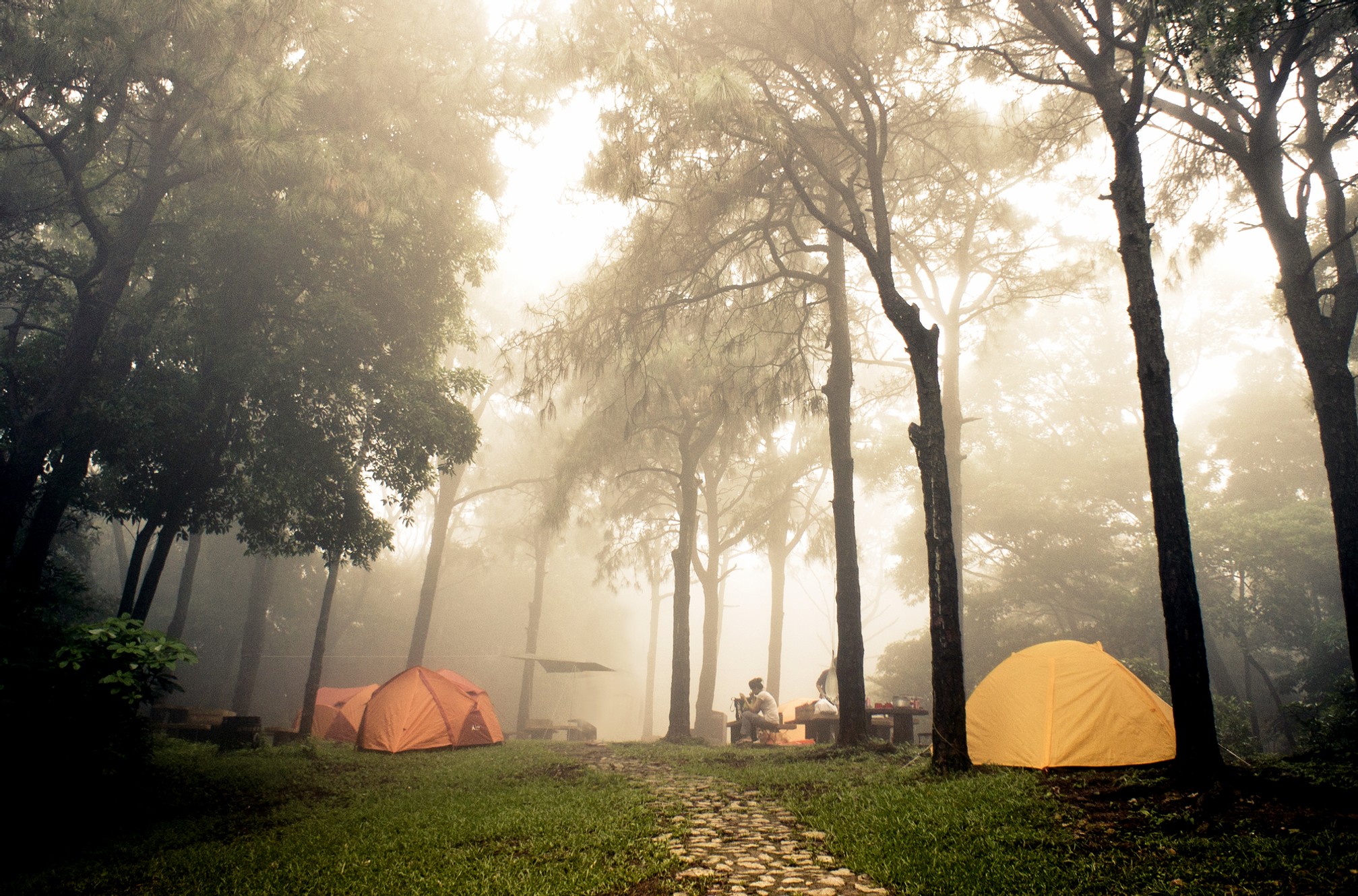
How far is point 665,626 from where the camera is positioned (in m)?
56.1

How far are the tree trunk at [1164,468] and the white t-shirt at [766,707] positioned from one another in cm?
923

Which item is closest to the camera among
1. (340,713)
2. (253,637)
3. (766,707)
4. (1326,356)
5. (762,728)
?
(1326,356)

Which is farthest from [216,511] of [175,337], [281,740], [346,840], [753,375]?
[753,375]

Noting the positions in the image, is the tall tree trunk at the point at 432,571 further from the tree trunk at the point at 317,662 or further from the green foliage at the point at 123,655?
the green foliage at the point at 123,655

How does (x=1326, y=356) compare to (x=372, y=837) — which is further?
(x=1326, y=356)

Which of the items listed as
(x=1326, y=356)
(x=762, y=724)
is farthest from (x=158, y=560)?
(x=1326, y=356)

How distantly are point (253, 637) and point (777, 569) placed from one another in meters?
15.4

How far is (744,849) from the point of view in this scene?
14.1 feet

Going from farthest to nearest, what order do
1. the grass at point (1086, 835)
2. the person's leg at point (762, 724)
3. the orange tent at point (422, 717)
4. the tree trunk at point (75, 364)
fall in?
the person's leg at point (762, 724), the orange tent at point (422, 717), the tree trunk at point (75, 364), the grass at point (1086, 835)

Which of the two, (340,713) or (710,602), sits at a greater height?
(710,602)

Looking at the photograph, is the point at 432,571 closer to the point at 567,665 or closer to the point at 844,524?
the point at 567,665

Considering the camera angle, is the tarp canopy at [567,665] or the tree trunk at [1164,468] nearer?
the tree trunk at [1164,468]

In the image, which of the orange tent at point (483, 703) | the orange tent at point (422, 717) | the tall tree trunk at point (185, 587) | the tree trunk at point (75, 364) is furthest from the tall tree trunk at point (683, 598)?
the tall tree trunk at point (185, 587)

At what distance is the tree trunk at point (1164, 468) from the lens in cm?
506
